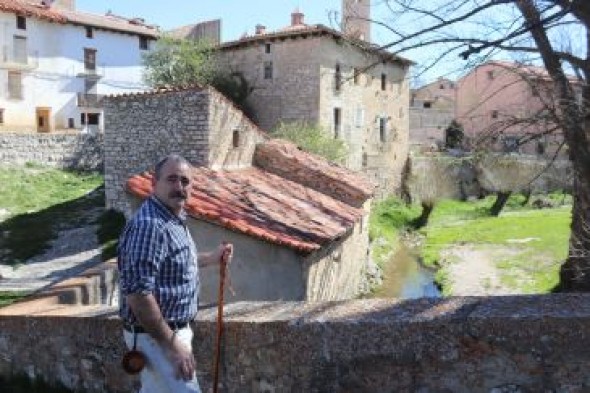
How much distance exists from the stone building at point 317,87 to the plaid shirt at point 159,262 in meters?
23.5

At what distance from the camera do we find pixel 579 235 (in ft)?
29.1

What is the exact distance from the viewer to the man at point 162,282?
2.87 meters

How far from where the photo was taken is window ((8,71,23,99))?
109ft

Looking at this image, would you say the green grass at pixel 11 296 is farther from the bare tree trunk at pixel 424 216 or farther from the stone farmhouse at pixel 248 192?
the bare tree trunk at pixel 424 216

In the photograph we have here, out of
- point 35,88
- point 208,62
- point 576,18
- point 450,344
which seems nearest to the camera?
point 450,344

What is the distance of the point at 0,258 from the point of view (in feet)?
47.8

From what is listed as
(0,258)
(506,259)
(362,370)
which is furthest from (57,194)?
(362,370)

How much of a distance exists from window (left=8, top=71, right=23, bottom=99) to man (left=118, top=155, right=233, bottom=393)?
33766mm

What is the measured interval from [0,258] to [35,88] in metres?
22.4

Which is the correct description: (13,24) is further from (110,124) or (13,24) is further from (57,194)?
(110,124)

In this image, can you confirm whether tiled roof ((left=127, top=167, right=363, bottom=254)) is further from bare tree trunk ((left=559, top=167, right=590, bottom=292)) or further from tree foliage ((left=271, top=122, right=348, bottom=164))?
tree foliage ((left=271, top=122, right=348, bottom=164))

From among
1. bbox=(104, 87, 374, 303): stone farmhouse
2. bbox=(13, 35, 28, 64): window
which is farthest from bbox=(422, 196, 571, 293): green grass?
bbox=(13, 35, 28, 64): window

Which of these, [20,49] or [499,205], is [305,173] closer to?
[499,205]

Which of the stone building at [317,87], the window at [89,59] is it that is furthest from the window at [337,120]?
the window at [89,59]
